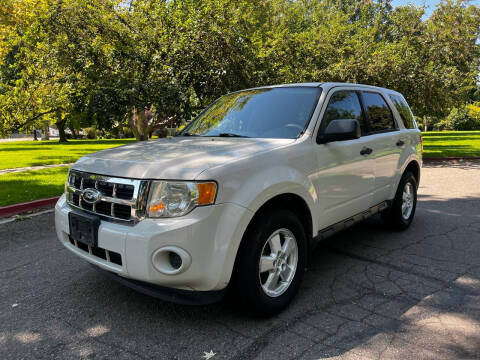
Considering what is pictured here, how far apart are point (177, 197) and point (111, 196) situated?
0.55 meters

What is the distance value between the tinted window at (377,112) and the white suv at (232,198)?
227mm

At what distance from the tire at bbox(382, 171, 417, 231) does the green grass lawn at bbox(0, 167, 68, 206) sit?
21.6 ft

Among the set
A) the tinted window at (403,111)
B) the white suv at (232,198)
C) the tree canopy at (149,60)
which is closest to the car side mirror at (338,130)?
the white suv at (232,198)

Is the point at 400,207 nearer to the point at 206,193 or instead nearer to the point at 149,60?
the point at 206,193

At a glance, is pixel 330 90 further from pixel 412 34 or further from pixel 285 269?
pixel 412 34

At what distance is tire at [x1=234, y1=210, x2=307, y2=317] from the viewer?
2.74 m

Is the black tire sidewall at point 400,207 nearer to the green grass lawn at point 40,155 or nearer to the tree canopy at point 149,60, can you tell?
the tree canopy at point 149,60

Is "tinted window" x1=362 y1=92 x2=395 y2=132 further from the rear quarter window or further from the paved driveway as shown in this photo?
the paved driveway

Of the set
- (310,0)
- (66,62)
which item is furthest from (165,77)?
(310,0)

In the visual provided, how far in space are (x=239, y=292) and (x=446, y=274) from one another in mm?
2306

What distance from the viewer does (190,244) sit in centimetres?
247

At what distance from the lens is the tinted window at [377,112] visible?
14.7 feet

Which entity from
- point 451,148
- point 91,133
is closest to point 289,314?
point 451,148

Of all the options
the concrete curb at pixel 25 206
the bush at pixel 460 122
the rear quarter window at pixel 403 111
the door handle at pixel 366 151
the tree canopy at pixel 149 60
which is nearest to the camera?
the door handle at pixel 366 151
